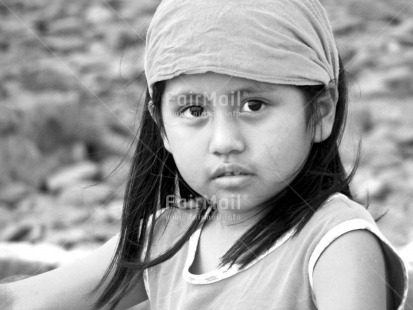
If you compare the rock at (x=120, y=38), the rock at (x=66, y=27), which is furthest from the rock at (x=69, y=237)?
the rock at (x=66, y=27)

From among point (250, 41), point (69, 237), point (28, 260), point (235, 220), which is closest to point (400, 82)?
point (69, 237)

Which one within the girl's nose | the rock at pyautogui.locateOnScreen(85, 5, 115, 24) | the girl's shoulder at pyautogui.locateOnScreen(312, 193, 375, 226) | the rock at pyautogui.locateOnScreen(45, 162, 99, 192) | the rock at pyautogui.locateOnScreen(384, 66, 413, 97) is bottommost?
the girl's shoulder at pyautogui.locateOnScreen(312, 193, 375, 226)

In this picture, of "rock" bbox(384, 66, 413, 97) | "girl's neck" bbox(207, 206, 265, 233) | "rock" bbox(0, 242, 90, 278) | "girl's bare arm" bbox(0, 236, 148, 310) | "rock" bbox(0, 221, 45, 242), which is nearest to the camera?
"girl's neck" bbox(207, 206, 265, 233)

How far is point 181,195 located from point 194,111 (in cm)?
26

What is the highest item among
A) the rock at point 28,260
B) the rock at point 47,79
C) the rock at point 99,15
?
the rock at point 99,15

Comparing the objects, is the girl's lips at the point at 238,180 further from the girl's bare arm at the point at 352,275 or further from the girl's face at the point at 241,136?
the girl's bare arm at the point at 352,275

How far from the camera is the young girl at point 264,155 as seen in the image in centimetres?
97

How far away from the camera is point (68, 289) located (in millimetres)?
1298

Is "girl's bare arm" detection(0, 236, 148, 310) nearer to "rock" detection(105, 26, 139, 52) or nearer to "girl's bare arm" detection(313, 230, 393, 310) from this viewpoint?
"girl's bare arm" detection(313, 230, 393, 310)

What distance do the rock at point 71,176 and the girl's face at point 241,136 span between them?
1764 millimetres

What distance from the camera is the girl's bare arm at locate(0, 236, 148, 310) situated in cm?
130

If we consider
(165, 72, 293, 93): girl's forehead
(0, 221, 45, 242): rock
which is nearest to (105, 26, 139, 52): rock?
(0, 221, 45, 242): rock

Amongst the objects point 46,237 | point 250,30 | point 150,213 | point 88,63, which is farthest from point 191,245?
point 88,63

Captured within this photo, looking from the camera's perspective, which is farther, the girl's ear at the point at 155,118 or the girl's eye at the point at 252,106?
the girl's ear at the point at 155,118
